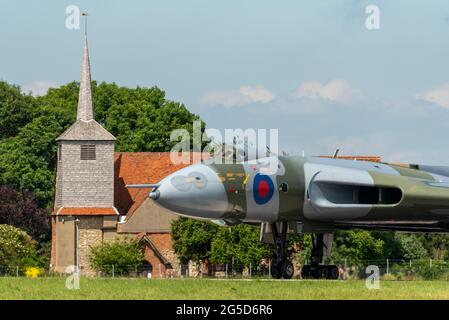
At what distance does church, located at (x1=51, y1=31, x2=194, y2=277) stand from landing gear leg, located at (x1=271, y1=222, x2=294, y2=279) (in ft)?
180

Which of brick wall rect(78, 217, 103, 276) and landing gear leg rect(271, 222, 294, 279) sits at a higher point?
brick wall rect(78, 217, 103, 276)

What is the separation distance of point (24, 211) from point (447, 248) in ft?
124

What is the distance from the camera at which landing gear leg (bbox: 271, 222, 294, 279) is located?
45.5 metres

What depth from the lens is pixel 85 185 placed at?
352 feet

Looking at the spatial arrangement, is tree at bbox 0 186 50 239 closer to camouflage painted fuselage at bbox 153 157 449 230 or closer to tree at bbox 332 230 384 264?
tree at bbox 332 230 384 264

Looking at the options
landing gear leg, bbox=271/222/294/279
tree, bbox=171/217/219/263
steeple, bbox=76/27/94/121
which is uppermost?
steeple, bbox=76/27/94/121

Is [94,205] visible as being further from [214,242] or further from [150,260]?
[214,242]

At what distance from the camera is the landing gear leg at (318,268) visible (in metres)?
46.7

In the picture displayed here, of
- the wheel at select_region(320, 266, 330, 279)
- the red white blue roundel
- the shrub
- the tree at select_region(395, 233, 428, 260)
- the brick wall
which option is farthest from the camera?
the brick wall

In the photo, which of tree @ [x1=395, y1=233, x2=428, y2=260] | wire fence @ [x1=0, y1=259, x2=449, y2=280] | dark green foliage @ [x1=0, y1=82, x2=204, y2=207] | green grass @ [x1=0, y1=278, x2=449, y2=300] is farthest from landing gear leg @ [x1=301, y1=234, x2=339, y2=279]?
dark green foliage @ [x1=0, y1=82, x2=204, y2=207]

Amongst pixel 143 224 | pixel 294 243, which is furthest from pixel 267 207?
pixel 143 224

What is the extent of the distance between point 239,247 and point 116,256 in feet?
49.6

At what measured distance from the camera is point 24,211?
109 meters
